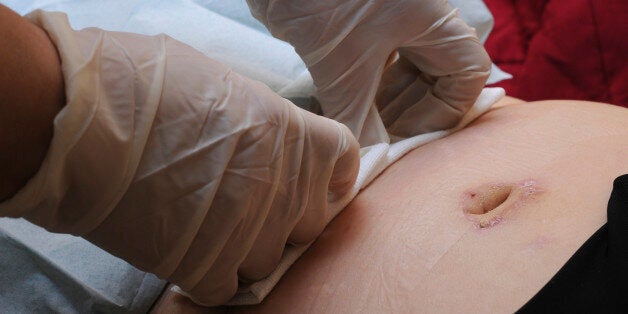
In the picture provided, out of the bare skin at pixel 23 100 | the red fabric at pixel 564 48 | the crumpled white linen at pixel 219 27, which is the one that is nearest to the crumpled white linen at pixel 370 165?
the crumpled white linen at pixel 219 27

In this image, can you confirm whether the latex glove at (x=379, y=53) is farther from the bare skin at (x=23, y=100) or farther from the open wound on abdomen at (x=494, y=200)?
the bare skin at (x=23, y=100)

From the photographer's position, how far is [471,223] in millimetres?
815

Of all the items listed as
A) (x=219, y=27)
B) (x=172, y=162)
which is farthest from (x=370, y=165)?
(x=219, y=27)

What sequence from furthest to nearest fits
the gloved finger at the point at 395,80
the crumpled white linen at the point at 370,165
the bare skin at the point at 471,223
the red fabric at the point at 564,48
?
the red fabric at the point at 564,48
the gloved finger at the point at 395,80
the crumpled white linen at the point at 370,165
the bare skin at the point at 471,223

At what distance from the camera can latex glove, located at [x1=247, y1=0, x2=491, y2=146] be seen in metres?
0.99

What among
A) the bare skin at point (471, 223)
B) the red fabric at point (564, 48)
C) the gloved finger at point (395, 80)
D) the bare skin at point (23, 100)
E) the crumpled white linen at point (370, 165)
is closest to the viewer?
the bare skin at point (23, 100)

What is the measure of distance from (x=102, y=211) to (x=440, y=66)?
2.27 ft

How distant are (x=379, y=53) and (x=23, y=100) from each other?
65 cm

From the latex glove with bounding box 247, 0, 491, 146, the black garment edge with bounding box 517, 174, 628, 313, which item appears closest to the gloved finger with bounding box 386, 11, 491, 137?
the latex glove with bounding box 247, 0, 491, 146

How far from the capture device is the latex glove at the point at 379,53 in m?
0.99

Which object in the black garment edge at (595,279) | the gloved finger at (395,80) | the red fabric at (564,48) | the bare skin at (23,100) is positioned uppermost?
the bare skin at (23,100)

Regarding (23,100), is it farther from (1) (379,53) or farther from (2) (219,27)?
(2) (219,27)

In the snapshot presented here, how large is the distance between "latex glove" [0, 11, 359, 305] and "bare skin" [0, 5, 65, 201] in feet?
0.04

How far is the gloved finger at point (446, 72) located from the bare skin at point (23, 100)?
2.18 feet
